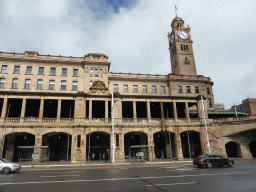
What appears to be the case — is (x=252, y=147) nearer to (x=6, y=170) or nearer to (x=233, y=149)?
(x=233, y=149)

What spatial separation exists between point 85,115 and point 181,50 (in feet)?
127

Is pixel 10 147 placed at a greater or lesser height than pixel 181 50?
lesser

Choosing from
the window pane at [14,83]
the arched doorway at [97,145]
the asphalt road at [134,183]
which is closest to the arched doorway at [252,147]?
the asphalt road at [134,183]

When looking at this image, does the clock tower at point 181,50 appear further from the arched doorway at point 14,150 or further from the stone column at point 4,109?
the stone column at point 4,109

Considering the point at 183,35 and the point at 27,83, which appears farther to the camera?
the point at 183,35

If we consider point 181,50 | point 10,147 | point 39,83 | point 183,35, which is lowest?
point 10,147

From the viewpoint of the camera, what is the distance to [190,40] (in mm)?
55531

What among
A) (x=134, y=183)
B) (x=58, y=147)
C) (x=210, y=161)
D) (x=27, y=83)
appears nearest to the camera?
(x=134, y=183)

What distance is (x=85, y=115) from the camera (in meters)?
30.8

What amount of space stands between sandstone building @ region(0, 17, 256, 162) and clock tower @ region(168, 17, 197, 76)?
15.9 m

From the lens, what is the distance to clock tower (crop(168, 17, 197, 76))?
→ 51750 mm

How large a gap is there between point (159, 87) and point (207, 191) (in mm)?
32550

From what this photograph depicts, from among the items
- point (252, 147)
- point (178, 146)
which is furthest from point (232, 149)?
point (178, 146)

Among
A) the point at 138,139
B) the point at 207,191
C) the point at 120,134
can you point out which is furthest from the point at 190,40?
the point at 207,191
